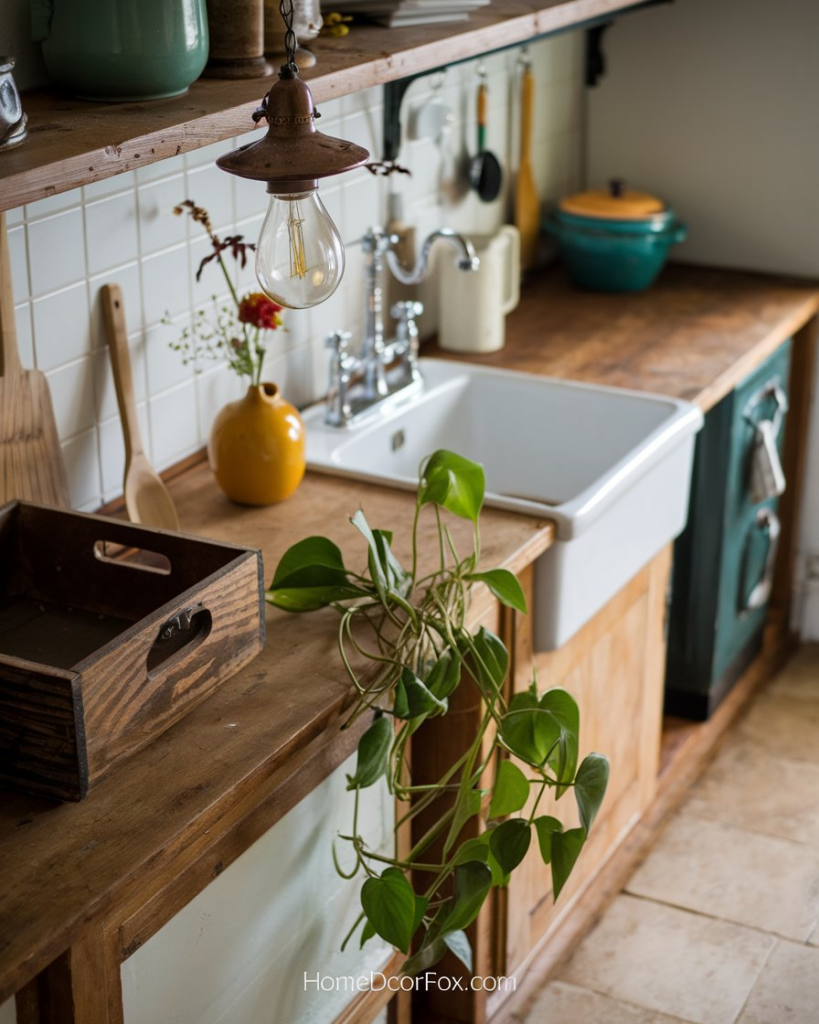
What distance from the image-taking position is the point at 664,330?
3055mm

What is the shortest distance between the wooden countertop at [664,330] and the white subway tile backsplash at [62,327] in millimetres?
1040

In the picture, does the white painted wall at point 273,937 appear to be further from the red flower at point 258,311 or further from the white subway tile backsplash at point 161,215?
the white subway tile backsplash at point 161,215

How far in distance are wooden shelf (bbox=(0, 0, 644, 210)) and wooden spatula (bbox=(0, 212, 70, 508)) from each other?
0.84 ft

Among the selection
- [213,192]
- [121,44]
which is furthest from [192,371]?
[121,44]

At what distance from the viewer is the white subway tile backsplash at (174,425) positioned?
7.24ft

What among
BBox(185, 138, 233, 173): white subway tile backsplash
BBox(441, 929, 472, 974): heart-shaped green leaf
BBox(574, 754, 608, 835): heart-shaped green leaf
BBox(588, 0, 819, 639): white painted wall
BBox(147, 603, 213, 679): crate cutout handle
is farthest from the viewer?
BBox(588, 0, 819, 639): white painted wall

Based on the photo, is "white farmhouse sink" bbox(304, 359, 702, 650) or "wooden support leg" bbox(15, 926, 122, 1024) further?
"white farmhouse sink" bbox(304, 359, 702, 650)

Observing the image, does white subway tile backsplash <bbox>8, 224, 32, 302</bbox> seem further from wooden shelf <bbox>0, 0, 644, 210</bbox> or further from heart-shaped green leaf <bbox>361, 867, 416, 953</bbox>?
heart-shaped green leaf <bbox>361, 867, 416, 953</bbox>

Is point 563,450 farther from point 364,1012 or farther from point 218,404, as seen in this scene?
point 364,1012

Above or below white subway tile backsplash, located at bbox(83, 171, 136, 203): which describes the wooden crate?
below

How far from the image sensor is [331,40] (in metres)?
2.02

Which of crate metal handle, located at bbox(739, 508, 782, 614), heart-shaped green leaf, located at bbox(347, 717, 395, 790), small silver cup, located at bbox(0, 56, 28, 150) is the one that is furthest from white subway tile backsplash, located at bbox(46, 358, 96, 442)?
crate metal handle, located at bbox(739, 508, 782, 614)

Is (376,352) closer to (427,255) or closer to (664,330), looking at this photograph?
(427,255)

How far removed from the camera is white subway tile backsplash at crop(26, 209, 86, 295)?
1.88m
